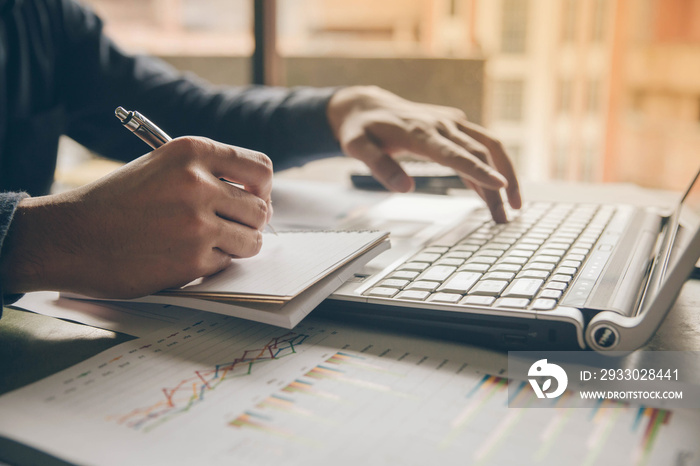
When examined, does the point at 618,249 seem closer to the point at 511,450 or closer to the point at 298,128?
the point at 511,450

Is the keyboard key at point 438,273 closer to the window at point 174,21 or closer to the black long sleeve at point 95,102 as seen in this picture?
the black long sleeve at point 95,102

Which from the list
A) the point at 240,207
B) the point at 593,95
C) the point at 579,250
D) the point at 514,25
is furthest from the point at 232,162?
the point at 514,25

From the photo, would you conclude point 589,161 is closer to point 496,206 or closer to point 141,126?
point 496,206

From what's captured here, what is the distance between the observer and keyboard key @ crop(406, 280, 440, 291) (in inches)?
16.9

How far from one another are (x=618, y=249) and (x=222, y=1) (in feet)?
6.75

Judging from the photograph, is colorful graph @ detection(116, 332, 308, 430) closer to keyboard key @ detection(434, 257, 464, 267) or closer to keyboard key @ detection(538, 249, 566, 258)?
keyboard key @ detection(434, 257, 464, 267)

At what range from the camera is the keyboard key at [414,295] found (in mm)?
415

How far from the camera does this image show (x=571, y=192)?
102 cm

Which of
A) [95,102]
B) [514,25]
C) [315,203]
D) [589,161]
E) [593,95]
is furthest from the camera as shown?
[589,161]

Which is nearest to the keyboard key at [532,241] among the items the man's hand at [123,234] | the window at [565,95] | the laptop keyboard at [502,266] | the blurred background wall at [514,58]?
the laptop keyboard at [502,266]

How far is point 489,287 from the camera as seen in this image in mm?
418

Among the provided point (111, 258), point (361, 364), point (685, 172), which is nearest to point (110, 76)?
point (111, 258)

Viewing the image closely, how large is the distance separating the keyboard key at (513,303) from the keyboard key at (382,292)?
3.4 inches

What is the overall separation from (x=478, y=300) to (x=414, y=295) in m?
0.05
